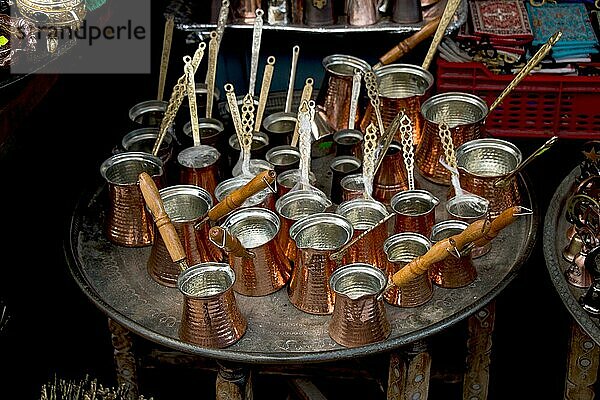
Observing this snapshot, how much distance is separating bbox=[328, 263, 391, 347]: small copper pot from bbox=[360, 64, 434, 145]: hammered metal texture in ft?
2.08

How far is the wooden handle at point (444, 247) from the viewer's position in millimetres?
2188

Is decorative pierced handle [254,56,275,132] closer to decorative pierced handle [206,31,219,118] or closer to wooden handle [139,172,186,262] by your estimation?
decorative pierced handle [206,31,219,118]

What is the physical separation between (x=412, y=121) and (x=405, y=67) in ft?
0.56

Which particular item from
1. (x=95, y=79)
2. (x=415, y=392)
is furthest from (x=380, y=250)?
(x=95, y=79)

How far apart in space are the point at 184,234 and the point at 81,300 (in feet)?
3.79

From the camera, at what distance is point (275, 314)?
2357 millimetres

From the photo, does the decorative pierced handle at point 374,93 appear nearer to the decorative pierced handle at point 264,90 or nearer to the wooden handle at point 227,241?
the decorative pierced handle at point 264,90

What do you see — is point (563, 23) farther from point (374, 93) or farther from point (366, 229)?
point (366, 229)

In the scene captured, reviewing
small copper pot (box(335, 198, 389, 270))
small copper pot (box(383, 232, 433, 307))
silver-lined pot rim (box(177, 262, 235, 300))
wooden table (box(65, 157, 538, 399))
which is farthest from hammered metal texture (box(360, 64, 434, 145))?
silver-lined pot rim (box(177, 262, 235, 300))

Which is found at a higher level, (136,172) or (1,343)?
(136,172)

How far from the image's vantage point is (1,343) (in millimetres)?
2910

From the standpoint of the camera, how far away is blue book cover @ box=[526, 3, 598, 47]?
3.21 meters

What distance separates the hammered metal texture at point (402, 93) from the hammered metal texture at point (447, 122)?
0.14 ft

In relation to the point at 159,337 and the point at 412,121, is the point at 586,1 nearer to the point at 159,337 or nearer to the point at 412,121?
the point at 412,121
